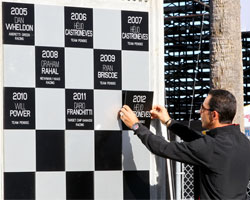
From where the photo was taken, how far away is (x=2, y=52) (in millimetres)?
2518

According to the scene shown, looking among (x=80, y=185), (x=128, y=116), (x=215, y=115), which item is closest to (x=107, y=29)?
(x=128, y=116)

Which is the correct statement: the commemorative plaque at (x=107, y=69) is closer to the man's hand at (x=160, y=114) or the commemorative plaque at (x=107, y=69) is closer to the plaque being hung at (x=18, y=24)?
the man's hand at (x=160, y=114)

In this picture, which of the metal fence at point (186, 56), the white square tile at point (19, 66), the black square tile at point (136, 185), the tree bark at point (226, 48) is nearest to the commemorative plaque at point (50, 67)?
the white square tile at point (19, 66)

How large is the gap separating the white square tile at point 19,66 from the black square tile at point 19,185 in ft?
1.50

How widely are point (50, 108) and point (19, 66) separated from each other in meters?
0.27

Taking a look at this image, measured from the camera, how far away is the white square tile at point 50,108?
8.38 ft

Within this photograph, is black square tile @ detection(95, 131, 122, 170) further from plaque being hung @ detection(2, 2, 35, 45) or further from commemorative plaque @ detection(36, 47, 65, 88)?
plaque being hung @ detection(2, 2, 35, 45)

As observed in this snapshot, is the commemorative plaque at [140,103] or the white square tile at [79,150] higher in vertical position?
the commemorative plaque at [140,103]

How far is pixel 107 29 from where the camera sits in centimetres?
269

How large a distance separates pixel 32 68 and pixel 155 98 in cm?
69

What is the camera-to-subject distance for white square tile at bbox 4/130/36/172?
2.50 metres

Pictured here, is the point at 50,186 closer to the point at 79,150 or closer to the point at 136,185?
the point at 79,150

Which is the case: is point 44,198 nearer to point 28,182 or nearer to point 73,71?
point 28,182

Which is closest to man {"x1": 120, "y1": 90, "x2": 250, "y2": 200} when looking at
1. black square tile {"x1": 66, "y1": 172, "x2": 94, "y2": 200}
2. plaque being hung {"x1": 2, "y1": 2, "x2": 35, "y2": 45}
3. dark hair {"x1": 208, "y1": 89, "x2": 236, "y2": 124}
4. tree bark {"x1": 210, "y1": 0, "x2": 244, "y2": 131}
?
dark hair {"x1": 208, "y1": 89, "x2": 236, "y2": 124}
